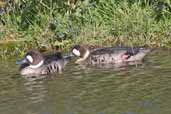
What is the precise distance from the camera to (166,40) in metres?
15.5

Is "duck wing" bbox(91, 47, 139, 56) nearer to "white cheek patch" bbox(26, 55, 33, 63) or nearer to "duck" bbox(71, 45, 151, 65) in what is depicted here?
"duck" bbox(71, 45, 151, 65)

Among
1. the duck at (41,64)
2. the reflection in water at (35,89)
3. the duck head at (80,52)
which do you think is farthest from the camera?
the duck head at (80,52)

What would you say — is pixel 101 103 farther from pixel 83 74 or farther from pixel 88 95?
pixel 83 74

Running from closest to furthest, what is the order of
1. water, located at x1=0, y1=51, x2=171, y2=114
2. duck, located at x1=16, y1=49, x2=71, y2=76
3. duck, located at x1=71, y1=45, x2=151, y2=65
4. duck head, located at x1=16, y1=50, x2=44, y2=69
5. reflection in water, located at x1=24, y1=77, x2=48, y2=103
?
water, located at x1=0, y1=51, x2=171, y2=114 < reflection in water, located at x1=24, y1=77, x2=48, y2=103 < duck, located at x1=16, y1=49, x2=71, y2=76 < duck head, located at x1=16, y1=50, x2=44, y2=69 < duck, located at x1=71, y1=45, x2=151, y2=65

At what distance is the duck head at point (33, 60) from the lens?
14094 mm

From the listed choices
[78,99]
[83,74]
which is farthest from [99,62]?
[78,99]

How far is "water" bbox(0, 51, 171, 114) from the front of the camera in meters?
10.3

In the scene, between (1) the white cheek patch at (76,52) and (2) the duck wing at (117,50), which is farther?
(1) the white cheek patch at (76,52)

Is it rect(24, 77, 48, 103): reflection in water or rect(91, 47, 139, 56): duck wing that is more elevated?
rect(91, 47, 139, 56): duck wing

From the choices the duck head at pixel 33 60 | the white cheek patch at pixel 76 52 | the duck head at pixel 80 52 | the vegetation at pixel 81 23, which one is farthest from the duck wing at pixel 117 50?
Answer: the duck head at pixel 33 60

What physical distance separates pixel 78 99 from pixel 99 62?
3709mm

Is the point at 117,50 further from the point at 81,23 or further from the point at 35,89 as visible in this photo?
the point at 35,89

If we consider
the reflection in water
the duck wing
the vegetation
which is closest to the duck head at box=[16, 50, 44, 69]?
the reflection in water

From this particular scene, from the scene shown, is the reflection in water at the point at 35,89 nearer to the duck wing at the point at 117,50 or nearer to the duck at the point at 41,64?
the duck at the point at 41,64
